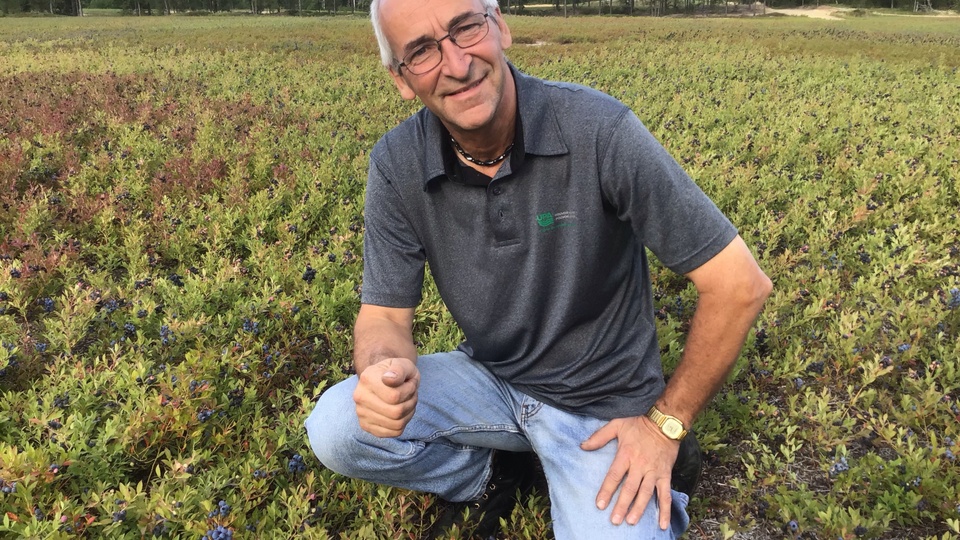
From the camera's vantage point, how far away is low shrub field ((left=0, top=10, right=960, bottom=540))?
2.71 meters

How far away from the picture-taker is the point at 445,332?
407 centimetres

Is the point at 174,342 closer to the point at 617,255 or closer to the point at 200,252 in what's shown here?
the point at 200,252

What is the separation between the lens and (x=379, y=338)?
2574 mm

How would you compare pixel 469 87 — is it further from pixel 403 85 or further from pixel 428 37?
pixel 403 85

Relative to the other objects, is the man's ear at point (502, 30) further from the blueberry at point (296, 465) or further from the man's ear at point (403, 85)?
the blueberry at point (296, 465)

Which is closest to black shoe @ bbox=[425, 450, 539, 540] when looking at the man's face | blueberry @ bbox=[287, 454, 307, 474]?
blueberry @ bbox=[287, 454, 307, 474]

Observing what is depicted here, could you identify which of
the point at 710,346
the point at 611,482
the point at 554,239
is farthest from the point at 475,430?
the point at 710,346

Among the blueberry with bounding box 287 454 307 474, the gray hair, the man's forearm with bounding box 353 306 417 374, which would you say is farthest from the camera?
the blueberry with bounding box 287 454 307 474

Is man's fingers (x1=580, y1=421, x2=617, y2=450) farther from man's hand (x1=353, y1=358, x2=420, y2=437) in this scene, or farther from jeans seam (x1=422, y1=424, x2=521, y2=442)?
man's hand (x1=353, y1=358, x2=420, y2=437)

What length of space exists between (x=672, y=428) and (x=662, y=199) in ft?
3.01

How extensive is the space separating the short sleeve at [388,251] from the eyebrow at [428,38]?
546 millimetres

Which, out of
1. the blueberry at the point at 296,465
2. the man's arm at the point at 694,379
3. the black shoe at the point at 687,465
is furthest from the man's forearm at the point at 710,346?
the blueberry at the point at 296,465

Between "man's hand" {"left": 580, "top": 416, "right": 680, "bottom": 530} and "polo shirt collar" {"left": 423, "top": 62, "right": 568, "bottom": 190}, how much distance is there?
1146 mm

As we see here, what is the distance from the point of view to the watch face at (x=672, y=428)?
7.65 ft
